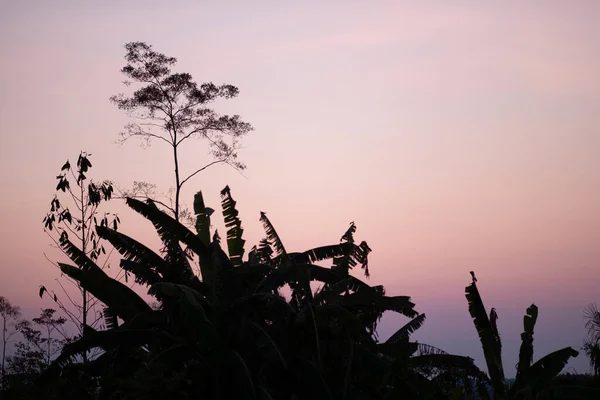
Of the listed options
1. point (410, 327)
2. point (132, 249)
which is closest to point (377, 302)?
point (410, 327)

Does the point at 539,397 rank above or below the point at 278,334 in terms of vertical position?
below

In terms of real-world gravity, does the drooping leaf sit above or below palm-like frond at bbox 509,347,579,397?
above

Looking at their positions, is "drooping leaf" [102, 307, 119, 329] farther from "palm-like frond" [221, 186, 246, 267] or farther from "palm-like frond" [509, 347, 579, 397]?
"palm-like frond" [509, 347, 579, 397]

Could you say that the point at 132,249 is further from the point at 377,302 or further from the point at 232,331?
the point at 377,302

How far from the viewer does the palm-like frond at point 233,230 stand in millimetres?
16828

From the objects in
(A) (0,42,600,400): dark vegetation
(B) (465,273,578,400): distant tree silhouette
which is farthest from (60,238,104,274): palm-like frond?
(B) (465,273,578,400): distant tree silhouette

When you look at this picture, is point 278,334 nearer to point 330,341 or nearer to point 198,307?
point 330,341

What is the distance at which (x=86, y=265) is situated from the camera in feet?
52.6

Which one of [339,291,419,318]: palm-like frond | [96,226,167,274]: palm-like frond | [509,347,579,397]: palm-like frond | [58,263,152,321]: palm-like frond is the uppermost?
[96,226,167,274]: palm-like frond

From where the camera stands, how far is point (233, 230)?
17.1 m

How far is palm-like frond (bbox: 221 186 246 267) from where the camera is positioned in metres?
16.8

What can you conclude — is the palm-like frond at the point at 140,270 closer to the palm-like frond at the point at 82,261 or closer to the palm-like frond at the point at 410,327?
the palm-like frond at the point at 82,261

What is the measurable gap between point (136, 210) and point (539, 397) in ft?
32.9

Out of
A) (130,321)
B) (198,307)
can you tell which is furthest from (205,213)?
(198,307)
